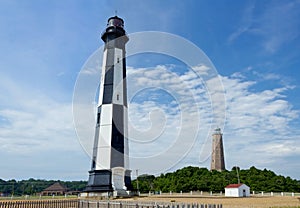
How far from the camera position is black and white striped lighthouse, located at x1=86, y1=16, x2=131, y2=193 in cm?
2770

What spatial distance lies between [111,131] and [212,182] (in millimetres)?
25173

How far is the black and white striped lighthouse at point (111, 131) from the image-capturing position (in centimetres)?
2770

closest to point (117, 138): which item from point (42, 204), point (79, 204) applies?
point (79, 204)

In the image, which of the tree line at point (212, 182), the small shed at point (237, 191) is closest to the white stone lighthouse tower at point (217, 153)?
the tree line at point (212, 182)

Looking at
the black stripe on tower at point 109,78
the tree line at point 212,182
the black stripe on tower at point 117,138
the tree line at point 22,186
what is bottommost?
the tree line at point 22,186

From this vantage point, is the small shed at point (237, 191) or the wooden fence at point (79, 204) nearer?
the wooden fence at point (79, 204)

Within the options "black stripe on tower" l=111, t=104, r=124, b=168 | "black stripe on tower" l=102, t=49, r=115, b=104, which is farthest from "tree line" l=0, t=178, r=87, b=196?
"black stripe on tower" l=102, t=49, r=115, b=104

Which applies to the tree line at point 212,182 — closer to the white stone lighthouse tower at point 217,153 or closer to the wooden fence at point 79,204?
the white stone lighthouse tower at point 217,153

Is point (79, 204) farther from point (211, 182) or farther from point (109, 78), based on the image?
point (211, 182)

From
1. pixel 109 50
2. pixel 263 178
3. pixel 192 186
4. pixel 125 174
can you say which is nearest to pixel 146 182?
pixel 192 186

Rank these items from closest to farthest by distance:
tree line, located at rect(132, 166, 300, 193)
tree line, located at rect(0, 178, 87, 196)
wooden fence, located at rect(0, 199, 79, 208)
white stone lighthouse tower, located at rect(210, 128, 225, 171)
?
1. wooden fence, located at rect(0, 199, 79, 208)
2. tree line, located at rect(132, 166, 300, 193)
3. tree line, located at rect(0, 178, 87, 196)
4. white stone lighthouse tower, located at rect(210, 128, 225, 171)

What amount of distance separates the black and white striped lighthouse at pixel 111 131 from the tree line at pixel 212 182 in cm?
1689

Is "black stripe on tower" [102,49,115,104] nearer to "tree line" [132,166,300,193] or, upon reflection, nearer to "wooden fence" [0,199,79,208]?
"wooden fence" [0,199,79,208]

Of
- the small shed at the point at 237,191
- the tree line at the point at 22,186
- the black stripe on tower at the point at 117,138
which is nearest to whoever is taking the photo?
the black stripe on tower at the point at 117,138
